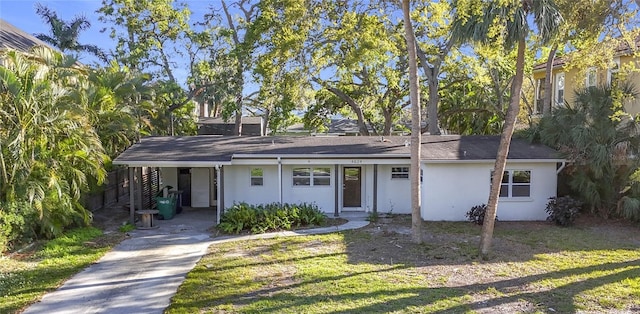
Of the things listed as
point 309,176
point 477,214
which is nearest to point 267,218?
point 309,176

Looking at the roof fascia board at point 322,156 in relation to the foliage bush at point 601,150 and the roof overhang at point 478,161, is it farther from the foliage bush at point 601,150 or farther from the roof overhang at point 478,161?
the foliage bush at point 601,150

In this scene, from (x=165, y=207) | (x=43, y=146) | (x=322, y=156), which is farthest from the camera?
(x=165, y=207)

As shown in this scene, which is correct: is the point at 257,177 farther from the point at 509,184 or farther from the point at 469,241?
the point at 509,184

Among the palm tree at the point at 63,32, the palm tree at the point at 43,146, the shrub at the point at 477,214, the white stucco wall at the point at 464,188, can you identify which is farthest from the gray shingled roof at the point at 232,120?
the shrub at the point at 477,214

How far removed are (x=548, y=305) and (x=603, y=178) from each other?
30.0 ft

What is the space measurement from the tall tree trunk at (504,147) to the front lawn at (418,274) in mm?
507

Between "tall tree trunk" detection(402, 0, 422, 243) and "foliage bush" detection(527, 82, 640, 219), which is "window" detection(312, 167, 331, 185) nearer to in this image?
"tall tree trunk" detection(402, 0, 422, 243)

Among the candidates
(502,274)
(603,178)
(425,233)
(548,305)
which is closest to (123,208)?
(425,233)

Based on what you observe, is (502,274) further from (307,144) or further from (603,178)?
(307,144)

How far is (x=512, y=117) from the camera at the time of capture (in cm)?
1011

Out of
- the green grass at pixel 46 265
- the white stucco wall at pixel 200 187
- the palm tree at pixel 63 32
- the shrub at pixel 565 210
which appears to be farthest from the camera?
the palm tree at pixel 63 32

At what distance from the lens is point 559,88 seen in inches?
867

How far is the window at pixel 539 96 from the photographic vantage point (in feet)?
75.2

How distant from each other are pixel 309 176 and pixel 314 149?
105 centimetres
